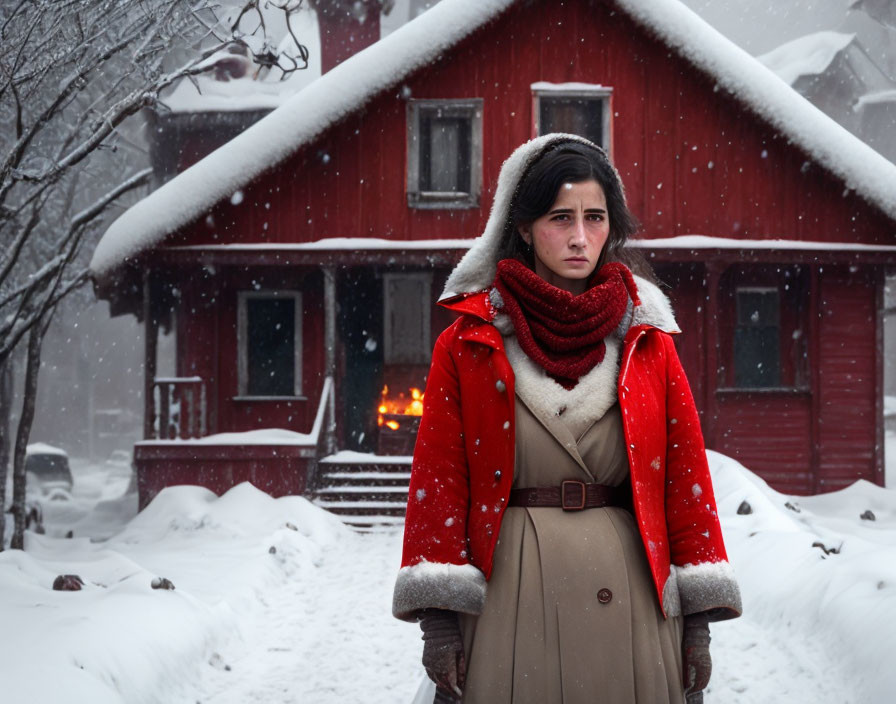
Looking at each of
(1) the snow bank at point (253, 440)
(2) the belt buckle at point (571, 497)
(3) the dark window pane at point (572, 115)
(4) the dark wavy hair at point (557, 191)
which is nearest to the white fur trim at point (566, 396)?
(2) the belt buckle at point (571, 497)

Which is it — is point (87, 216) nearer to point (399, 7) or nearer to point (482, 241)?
point (482, 241)

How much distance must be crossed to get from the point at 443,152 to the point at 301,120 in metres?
2.12

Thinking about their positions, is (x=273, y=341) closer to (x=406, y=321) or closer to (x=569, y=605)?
(x=406, y=321)

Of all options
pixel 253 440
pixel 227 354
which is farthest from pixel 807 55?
pixel 253 440

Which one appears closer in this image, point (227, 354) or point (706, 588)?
point (706, 588)

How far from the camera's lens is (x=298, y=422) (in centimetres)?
1407

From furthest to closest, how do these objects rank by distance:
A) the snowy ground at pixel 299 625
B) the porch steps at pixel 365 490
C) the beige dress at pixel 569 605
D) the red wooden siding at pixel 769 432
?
the red wooden siding at pixel 769 432 < the porch steps at pixel 365 490 < the snowy ground at pixel 299 625 < the beige dress at pixel 569 605

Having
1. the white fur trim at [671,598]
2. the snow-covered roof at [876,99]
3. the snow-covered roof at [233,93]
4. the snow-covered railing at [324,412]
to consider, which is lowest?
the snow-covered railing at [324,412]

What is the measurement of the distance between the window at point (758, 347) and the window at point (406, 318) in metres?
4.66

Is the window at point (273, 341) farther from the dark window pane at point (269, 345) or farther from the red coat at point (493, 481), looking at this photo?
the red coat at point (493, 481)

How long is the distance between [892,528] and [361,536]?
19.0 ft

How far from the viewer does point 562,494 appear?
87.8 inches

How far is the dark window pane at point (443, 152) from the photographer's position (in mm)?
13273

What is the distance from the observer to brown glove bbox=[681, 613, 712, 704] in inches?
86.8
